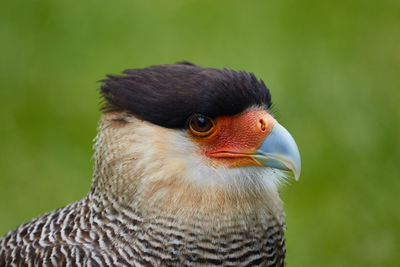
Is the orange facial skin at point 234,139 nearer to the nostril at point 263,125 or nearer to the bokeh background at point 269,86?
the nostril at point 263,125

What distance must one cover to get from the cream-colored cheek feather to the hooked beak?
111mm

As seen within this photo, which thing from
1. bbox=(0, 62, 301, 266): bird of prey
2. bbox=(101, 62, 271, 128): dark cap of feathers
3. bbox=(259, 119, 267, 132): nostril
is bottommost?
bbox=(0, 62, 301, 266): bird of prey

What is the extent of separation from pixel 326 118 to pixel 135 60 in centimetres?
201

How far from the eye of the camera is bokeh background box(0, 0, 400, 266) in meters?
4.92

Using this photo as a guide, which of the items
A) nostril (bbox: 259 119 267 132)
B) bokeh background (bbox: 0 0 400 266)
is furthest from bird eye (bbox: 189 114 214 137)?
bokeh background (bbox: 0 0 400 266)

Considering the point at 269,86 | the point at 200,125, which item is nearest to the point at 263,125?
the point at 200,125

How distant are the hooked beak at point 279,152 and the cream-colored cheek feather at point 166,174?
11cm

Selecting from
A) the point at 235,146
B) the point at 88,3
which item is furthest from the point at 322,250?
the point at 88,3

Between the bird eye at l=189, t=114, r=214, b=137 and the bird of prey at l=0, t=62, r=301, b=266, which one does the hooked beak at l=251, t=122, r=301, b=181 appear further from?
the bird eye at l=189, t=114, r=214, b=137

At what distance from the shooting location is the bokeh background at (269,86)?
4.92 m

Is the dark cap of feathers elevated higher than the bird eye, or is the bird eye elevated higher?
the dark cap of feathers

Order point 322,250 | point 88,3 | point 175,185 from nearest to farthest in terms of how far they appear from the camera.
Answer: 1. point 175,185
2. point 322,250
3. point 88,3

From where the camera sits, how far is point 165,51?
612 cm

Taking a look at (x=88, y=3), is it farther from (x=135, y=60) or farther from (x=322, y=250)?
(x=322, y=250)
